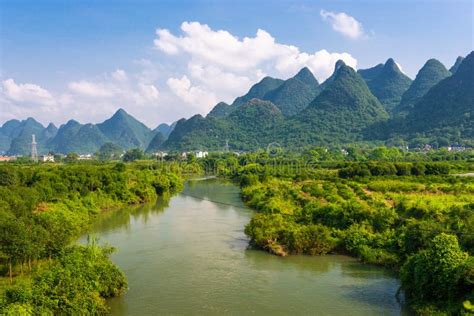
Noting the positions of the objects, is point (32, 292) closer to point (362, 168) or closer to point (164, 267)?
point (164, 267)

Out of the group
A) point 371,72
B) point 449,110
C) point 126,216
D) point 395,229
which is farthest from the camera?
point 371,72

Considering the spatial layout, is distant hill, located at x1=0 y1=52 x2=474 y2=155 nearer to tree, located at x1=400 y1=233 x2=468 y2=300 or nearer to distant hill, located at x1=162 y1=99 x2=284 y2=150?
distant hill, located at x1=162 y1=99 x2=284 y2=150

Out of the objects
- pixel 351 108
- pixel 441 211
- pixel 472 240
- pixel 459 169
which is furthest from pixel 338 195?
pixel 351 108

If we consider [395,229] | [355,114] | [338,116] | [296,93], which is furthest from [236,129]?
[395,229]

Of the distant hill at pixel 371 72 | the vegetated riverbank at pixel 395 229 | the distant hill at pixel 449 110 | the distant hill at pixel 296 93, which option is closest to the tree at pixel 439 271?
the vegetated riverbank at pixel 395 229

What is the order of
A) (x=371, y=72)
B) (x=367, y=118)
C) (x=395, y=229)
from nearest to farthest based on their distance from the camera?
(x=395, y=229) → (x=367, y=118) → (x=371, y=72)

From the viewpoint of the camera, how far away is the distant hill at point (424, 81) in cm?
12519

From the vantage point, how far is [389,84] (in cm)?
14538

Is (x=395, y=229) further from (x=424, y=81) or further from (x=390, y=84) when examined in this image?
(x=390, y=84)

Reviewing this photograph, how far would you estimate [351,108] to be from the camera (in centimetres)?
11850

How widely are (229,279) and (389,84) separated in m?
143

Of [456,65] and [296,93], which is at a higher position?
[456,65]

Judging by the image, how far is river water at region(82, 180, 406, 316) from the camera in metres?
12.9

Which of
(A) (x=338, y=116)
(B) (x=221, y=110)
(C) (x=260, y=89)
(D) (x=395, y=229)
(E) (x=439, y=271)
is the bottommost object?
(D) (x=395, y=229)
